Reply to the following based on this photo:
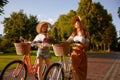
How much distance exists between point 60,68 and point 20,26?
54835 millimetres

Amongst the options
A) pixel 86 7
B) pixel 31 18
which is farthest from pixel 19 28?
pixel 86 7

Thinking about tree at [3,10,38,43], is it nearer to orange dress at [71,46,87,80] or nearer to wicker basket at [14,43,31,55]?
wicker basket at [14,43,31,55]

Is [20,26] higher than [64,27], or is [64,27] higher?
[64,27]

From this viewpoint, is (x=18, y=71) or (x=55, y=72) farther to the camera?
(x=18, y=71)

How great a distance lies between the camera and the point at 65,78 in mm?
7449

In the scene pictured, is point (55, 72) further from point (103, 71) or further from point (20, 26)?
point (20, 26)

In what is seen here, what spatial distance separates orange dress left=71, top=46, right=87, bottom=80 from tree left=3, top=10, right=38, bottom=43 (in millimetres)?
52514

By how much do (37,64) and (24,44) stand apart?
1.95ft

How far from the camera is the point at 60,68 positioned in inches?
286

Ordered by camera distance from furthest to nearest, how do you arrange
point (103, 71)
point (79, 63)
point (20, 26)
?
point (20, 26), point (103, 71), point (79, 63)

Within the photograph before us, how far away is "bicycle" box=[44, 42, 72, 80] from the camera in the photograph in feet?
22.7

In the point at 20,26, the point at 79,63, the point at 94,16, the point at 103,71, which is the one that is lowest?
the point at 103,71

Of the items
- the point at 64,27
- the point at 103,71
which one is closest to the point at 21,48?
the point at 103,71

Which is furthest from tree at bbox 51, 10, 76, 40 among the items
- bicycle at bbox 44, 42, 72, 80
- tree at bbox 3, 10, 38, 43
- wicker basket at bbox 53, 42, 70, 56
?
wicker basket at bbox 53, 42, 70, 56
